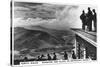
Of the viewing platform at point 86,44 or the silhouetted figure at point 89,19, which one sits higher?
the silhouetted figure at point 89,19

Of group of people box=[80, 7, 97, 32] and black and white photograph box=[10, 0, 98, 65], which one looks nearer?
black and white photograph box=[10, 0, 98, 65]

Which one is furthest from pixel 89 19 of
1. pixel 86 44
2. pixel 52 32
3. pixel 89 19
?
pixel 52 32

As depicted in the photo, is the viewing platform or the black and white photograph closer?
the black and white photograph

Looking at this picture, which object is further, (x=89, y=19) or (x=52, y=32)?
(x=89, y=19)

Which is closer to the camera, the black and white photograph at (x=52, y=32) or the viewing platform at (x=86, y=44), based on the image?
the black and white photograph at (x=52, y=32)

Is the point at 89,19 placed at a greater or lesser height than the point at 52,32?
greater

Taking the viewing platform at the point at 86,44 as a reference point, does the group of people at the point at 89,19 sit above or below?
above

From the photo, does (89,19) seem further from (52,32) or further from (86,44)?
Answer: (52,32)

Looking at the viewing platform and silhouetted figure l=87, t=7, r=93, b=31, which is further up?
silhouetted figure l=87, t=7, r=93, b=31
